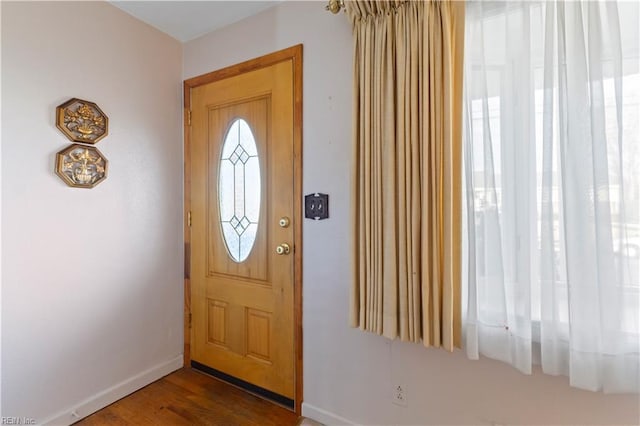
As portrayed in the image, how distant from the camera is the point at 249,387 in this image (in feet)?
6.65

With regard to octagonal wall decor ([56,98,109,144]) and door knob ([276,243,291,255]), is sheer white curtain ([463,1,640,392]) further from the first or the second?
octagonal wall decor ([56,98,109,144])

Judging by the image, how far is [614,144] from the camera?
3.54ft

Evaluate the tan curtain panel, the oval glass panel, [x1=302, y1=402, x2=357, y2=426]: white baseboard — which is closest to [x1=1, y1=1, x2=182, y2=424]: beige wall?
the oval glass panel

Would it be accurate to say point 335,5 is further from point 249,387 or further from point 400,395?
point 249,387

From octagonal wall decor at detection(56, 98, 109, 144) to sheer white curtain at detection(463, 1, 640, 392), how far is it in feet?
6.34

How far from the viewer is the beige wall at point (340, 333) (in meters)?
1.39

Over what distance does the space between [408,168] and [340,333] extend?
93 cm

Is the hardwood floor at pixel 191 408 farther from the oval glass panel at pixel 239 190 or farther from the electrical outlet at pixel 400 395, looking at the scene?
the oval glass panel at pixel 239 190

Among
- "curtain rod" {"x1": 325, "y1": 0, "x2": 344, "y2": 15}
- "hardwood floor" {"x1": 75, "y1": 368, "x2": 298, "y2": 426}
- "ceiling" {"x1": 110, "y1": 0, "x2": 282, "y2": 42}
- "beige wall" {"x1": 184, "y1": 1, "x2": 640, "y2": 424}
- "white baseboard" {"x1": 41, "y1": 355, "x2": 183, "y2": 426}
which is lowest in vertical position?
"hardwood floor" {"x1": 75, "y1": 368, "x2": 298, "y2": 426}

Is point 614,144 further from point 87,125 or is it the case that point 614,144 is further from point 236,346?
point 87,125

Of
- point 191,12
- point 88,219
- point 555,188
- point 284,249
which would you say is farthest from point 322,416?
point 191,12

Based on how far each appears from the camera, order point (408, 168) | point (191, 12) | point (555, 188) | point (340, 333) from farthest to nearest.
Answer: point (191, 12)
point (340, 333)
point (408, 168)
point (555, 188)

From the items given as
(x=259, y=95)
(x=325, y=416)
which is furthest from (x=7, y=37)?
(x=325, y=416)

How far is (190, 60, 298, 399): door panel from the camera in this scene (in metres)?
1.86
